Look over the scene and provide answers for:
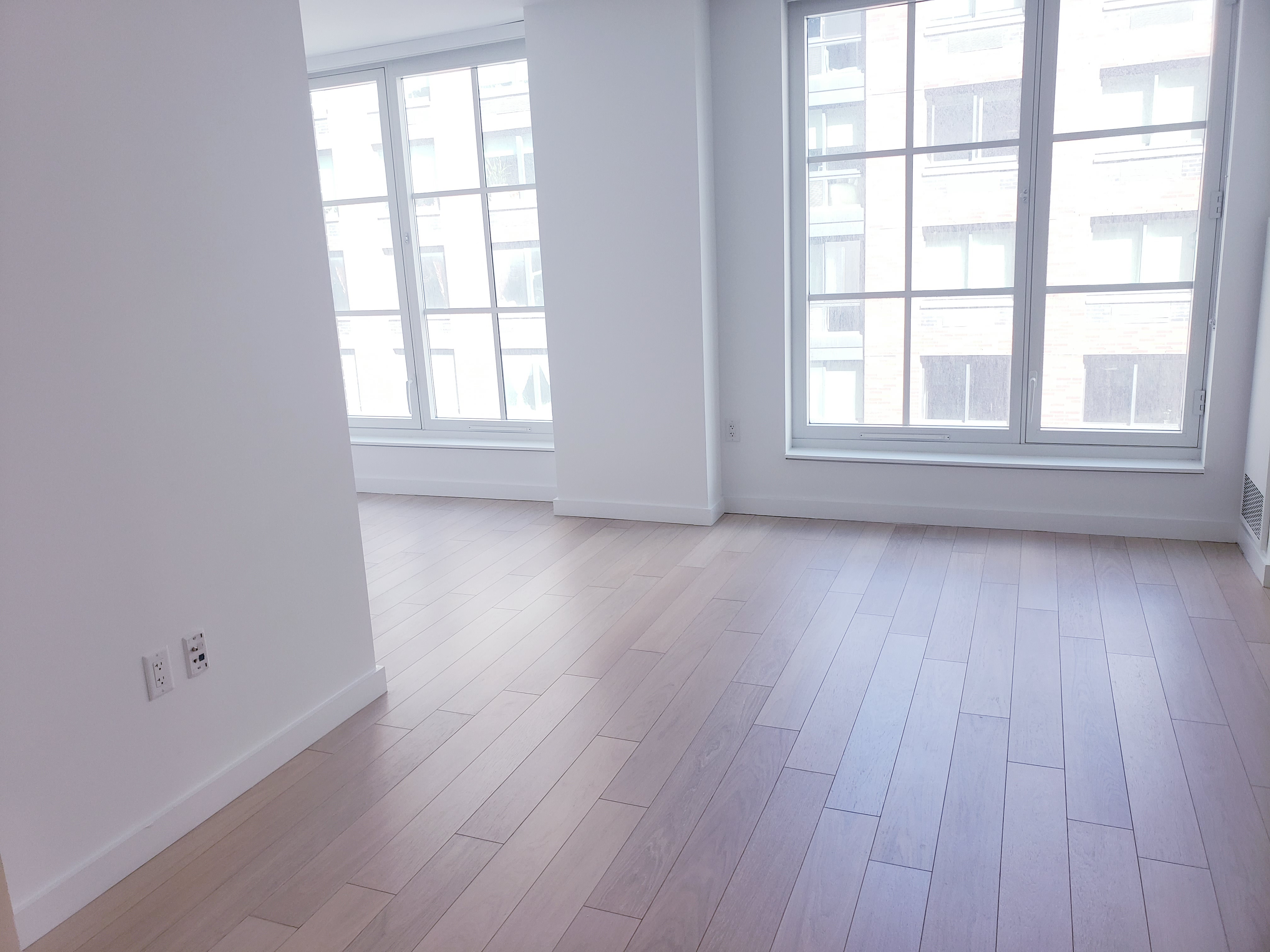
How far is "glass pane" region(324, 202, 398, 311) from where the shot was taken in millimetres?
4934

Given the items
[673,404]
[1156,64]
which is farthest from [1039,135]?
[673,404]

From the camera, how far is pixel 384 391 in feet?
17.0

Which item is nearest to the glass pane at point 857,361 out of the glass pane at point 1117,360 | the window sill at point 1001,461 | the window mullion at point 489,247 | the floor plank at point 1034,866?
the window sill at point 1001,461

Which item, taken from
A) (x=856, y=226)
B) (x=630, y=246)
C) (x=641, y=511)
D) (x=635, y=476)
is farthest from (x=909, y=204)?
(x=641, y=511)

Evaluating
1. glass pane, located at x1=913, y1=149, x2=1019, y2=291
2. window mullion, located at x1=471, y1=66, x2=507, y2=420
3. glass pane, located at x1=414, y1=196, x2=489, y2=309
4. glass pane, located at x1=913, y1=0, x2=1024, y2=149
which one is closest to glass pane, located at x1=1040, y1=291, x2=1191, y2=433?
glass pane, located at x1=913, y1=149, x2=1019, y2=291

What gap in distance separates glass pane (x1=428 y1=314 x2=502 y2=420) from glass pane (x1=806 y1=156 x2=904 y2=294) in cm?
176

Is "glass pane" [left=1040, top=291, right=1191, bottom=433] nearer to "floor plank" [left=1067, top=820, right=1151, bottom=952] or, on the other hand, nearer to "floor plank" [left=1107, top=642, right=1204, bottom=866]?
"floor plank" [left=1107, top=642, right=1204, bottom=866]

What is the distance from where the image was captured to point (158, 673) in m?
1.93

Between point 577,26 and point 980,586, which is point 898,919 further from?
point 577,26

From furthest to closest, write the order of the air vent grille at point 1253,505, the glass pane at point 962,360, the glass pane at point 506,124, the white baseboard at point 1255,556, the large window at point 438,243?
the large window at point 438,243 < the glass pane at point 506,124 < the glass pane at point 962,360 < the air vent grille at point 1253,505 < the white baseboard at point 1255,556

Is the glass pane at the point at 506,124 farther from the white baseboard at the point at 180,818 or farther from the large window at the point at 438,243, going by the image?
the white baseboard at the point at 180,818

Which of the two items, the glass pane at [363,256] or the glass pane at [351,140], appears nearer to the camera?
the glass pane at [351,140]

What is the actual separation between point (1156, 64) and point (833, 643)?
2.58 meters

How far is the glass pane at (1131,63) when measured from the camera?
3393mm
